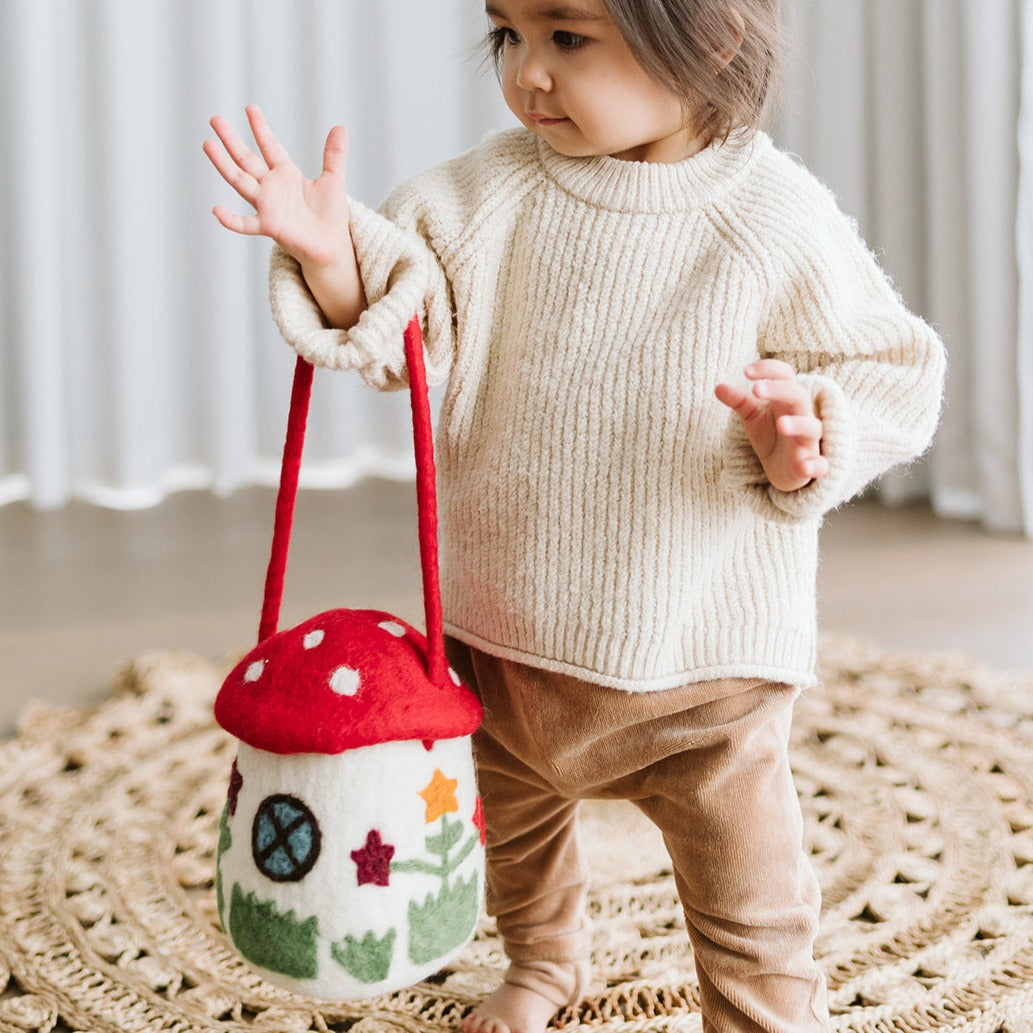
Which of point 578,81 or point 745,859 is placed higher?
point 578,81

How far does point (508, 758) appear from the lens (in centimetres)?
92

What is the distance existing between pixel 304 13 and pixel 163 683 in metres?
1.29

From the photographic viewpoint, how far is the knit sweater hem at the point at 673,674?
809mm

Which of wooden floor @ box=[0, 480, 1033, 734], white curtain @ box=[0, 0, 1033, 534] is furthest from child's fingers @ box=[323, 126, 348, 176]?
white curtain @ box=[0, 0, 1033, 534]

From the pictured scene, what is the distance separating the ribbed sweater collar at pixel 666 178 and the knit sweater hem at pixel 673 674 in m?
0.27

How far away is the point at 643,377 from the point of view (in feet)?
2.60

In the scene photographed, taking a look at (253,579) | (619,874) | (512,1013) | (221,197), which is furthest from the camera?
(221,197)

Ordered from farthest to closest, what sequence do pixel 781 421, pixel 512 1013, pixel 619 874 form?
pixel 619 874 → pixel 512 1013 → pixel 781 421

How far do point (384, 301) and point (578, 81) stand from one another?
0.52ft

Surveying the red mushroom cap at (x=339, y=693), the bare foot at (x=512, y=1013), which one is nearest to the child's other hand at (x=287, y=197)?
the red mushroom cap at (x=339, y=693)

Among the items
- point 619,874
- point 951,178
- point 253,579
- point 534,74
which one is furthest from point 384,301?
point 951,178

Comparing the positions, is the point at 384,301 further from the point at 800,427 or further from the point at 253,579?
the point at 253,579

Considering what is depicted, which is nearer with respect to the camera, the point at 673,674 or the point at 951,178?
the point at 673,674

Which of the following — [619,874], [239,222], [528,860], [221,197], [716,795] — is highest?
[239,222]
